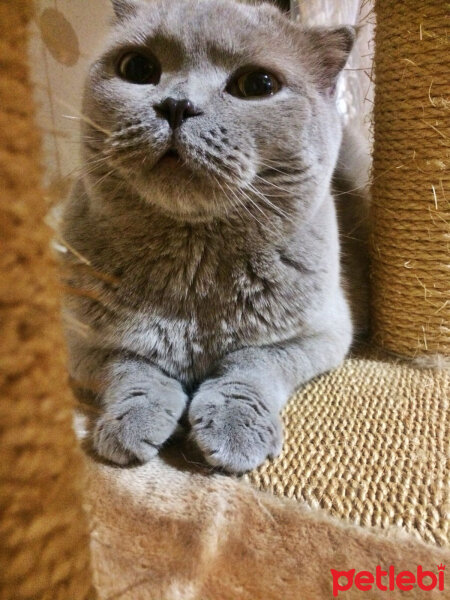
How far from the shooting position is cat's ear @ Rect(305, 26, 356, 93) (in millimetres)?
981

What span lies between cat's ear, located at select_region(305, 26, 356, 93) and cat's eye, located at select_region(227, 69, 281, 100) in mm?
163

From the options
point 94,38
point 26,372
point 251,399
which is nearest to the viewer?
point 26,372

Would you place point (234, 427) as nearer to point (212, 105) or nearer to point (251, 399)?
point (251, 399)

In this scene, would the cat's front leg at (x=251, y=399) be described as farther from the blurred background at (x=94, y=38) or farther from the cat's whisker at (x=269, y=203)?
the blurred background at (x=94, y=38)

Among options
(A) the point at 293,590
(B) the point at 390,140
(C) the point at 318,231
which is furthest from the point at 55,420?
(B) the point at 390,140

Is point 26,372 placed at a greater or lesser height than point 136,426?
greater

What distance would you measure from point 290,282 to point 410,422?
1.07 feet

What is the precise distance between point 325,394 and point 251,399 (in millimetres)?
226

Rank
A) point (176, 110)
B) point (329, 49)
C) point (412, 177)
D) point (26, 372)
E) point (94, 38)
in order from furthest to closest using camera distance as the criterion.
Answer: point (94, 38) → point (412, 177) → point (329, 49) → point (176, 110) → point (26, 372)

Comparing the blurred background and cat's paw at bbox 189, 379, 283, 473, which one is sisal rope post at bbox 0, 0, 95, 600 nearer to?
cat's paw at bbox 189, 379, 283, 473

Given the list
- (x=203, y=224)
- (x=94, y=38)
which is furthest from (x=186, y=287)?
(x=94, y=38)

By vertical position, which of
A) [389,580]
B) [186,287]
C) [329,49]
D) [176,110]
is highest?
[329,49]

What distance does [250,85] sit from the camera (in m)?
0.87

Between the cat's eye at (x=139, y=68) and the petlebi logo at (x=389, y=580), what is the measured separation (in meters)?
0.80
